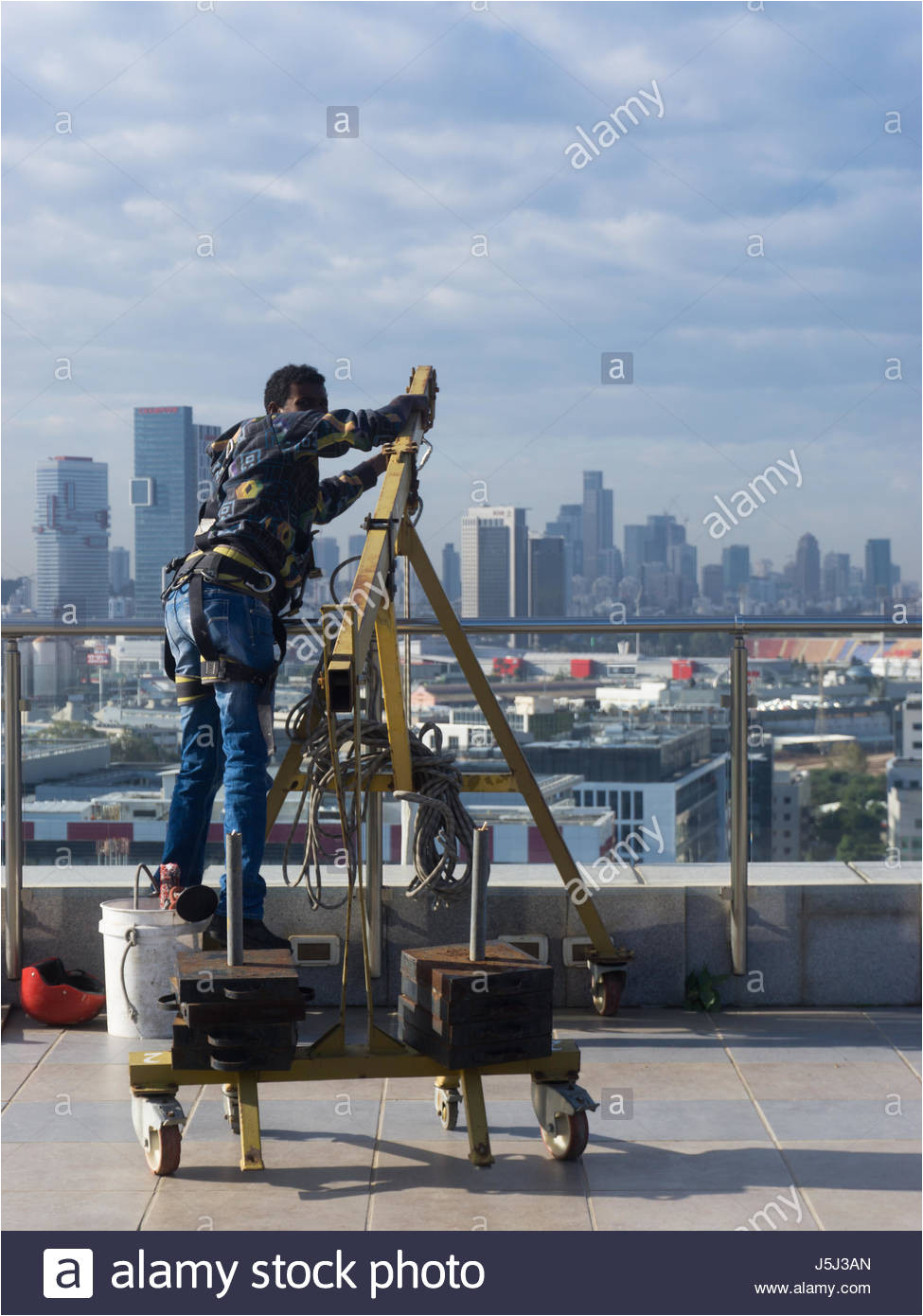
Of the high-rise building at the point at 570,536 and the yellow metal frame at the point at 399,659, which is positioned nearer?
the yellow metal frame at the point at 399,659

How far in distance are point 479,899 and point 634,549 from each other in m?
53.8

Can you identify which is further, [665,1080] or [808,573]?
[808,573]

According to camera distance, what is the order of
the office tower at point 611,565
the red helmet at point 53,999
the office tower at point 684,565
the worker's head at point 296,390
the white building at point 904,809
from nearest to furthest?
the worker's head at point 296,390 → the red helmet at point 53,999 → the white building at point 904,809 → the office tower at point 684,565 → the office tower at point 611,565

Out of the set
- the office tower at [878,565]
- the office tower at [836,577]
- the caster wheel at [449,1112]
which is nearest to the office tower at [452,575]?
the caster wheel at [449,1112]

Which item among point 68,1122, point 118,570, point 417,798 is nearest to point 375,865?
point 417,798

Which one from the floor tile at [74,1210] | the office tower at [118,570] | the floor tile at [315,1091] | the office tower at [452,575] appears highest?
the office tower at [118,570]

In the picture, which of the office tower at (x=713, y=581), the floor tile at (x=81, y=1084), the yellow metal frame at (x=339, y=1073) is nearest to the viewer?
the yellow metal frame at (x=339, y=1073)

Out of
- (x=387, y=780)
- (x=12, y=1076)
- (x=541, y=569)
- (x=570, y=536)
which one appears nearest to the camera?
(x=12, y=1076)

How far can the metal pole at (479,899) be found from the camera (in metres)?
3.15

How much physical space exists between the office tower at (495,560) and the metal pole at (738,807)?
3851 mm

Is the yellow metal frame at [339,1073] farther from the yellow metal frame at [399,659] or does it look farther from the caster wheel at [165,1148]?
the yellow metal frame at [399,659]

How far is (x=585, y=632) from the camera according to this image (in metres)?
4.61

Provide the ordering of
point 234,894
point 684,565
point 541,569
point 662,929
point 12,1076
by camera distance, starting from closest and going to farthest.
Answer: point 234,894 → point 12,1076 → point 662,929 → point 541,569 → point 684,565

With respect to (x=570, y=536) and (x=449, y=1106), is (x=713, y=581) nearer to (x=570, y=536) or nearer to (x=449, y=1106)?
(x=570, y=536)
